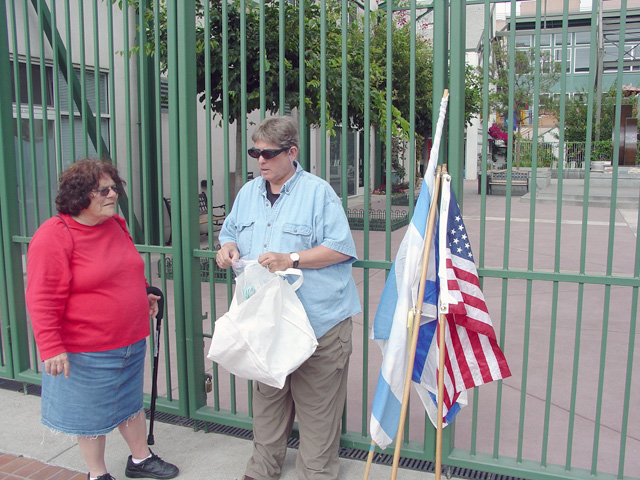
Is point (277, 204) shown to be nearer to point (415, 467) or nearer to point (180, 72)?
point (180, 72)

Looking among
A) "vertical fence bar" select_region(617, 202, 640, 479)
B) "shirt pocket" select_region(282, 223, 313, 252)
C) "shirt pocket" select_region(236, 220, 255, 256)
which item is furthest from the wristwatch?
"vertical fence bar" select_region(617, 202, 640, 479)

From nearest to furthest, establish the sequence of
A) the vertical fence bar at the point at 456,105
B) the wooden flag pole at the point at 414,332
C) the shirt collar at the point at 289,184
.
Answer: the wooden flag pole at the point at 414,332 → the shirt collar at the point at 289,184 → the vertical fence bar at the point at 456,105

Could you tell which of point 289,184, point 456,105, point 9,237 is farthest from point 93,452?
point 456,105

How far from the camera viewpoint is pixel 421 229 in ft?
9.33

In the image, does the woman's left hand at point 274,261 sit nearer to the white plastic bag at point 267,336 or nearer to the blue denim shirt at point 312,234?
the white plastic bag at point 267,336

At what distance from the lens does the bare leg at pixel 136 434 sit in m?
3.23

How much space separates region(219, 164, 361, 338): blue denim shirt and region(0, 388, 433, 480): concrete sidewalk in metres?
1.00

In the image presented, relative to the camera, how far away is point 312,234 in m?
2.93

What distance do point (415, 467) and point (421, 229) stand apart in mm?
1437

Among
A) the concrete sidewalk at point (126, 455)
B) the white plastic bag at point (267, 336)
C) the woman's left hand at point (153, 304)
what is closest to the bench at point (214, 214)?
the concrete sidewalk at point (126, 455)

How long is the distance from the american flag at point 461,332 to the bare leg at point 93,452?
63.8 inches

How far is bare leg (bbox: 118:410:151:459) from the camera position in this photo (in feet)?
10.6

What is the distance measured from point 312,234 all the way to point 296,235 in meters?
0.08

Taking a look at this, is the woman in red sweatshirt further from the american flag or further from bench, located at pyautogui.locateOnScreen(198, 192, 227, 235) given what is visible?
bench, located at pyautogui.locateOnScreen(198, 192, 227, 235)
